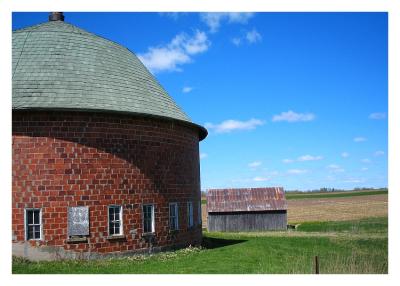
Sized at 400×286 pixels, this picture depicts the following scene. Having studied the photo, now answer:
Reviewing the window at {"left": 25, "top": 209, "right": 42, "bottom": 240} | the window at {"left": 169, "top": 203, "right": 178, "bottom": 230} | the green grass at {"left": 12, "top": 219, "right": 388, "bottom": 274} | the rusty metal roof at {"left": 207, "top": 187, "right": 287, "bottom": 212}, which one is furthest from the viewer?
the rusty metal roof at {"left": 207, "top": 187, "right": 287, "bottom": 212}

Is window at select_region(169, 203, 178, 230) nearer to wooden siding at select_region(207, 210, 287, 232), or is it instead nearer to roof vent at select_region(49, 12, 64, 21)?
roof vent at select_region(49, 12, 64, 21)

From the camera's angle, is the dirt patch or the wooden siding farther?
the dirt patch

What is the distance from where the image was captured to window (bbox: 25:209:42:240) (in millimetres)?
15172

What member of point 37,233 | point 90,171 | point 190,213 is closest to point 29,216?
point 37,233

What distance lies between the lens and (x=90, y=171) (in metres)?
15.9

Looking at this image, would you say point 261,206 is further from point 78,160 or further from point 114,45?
point 78,160

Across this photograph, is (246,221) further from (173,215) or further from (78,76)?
(78,76)

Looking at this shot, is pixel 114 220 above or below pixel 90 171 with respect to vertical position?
below

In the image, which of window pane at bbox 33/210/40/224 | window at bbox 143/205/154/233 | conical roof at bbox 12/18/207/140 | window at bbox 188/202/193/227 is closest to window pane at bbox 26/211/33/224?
window pane at bbox 33/210/40/224

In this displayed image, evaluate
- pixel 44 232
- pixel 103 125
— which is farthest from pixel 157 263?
pixel 103 125

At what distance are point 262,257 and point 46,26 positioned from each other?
563 inches

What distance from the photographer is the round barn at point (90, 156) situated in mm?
15297

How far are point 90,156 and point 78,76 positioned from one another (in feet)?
12.3

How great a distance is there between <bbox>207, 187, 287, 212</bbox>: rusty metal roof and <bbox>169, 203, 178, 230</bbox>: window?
19002mm
